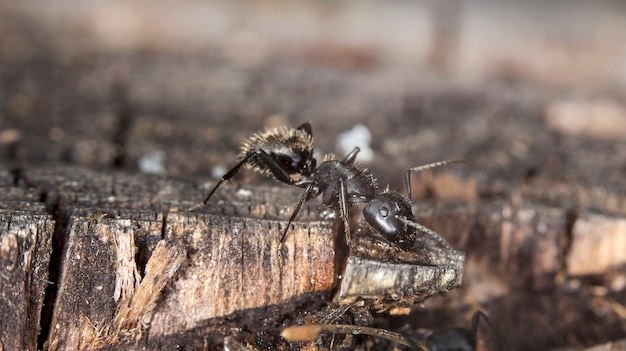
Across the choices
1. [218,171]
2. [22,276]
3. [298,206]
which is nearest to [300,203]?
[298,206]

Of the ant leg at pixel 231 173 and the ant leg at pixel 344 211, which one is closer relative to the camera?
the ant leg at pixel 344 211

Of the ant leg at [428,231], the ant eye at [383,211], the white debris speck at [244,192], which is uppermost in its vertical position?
the white debris speck at [244,192]

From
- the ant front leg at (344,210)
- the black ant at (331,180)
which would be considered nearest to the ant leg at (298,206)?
the black ant at (331,180)

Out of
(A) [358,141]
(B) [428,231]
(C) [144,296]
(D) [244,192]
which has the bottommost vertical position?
(C) [144,296]

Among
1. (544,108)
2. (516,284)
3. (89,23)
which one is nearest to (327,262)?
(516,284)

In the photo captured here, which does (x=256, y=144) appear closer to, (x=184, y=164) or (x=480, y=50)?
(x=184, y=164)

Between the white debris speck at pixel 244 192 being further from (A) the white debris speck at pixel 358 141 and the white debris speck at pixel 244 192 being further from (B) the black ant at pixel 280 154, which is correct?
(A) the white debris speck at pixel 358 141

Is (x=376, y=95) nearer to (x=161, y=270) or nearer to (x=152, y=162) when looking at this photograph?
(x=152, y=162)
